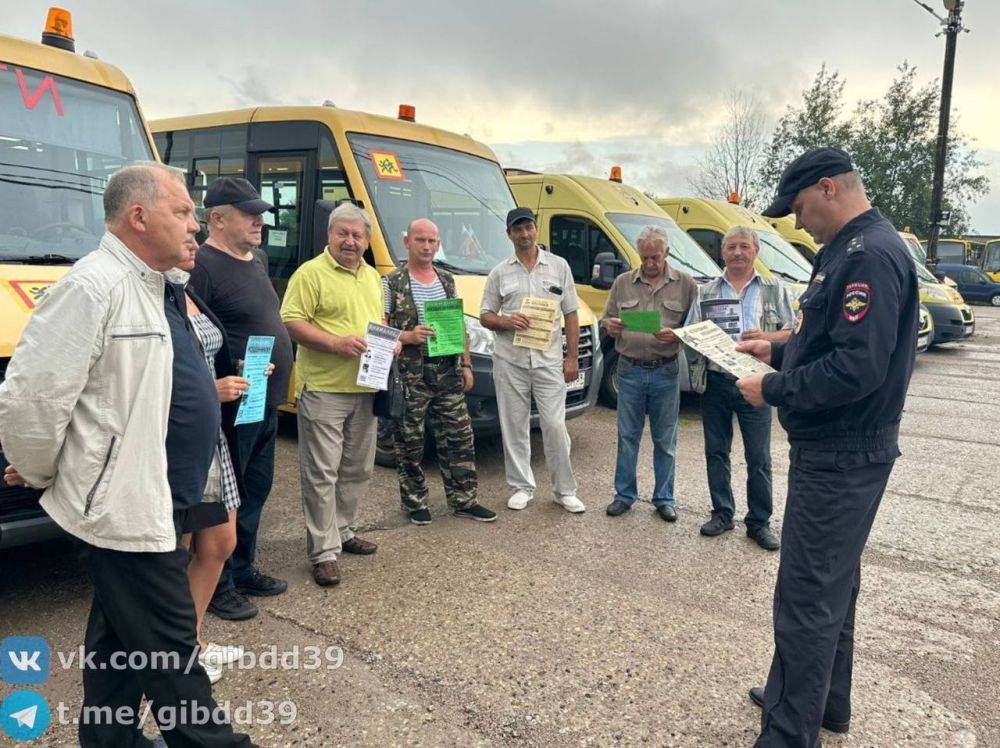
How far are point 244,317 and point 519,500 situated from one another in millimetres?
2409

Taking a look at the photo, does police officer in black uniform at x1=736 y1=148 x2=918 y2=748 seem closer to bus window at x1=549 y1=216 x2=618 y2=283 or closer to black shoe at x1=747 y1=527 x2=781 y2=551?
black shoe at x1=747 y1=527 x2=781 y2=551

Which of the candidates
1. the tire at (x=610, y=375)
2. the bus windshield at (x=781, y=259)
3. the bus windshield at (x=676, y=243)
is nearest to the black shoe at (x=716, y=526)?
the tire at (x=610, y=375)

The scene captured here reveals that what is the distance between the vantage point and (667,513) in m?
4.75

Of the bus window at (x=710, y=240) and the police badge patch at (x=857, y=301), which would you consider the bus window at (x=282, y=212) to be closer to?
the police badge patch at (x=857, y=301)

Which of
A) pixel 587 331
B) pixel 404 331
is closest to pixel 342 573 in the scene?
pixel 404 331

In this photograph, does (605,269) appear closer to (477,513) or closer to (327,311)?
(477,513)

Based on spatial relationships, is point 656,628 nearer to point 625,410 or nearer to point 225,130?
point 625,410

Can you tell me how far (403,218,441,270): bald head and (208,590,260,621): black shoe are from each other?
2188 mm

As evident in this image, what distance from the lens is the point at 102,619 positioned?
212 centimetres

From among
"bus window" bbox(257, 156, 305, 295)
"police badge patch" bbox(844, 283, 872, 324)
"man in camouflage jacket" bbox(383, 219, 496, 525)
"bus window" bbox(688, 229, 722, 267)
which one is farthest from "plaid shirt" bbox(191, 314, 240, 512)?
"bus window" bbox(688, 229, 722, 267)

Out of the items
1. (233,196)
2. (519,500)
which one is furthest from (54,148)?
(519,500)

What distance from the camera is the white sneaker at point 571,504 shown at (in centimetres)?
486

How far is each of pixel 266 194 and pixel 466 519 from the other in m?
3.47

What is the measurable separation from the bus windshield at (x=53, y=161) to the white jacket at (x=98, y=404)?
2.05m
